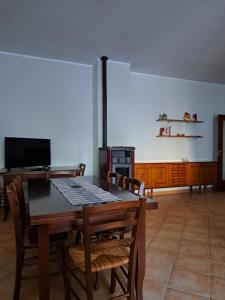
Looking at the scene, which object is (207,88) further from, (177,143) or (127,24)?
(127,24)

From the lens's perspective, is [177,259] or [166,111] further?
[166,111]

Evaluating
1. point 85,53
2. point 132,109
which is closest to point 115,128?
point 132,109

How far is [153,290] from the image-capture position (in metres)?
1.86

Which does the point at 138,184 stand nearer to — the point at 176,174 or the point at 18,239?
the point at 18,239

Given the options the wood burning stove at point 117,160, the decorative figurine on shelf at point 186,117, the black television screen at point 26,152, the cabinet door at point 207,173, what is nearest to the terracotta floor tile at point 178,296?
the wood burning stove at point 117,160

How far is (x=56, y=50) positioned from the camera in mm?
4070

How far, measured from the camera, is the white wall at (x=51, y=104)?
4262 millimetres

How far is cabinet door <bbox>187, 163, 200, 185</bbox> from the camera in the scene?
5.38 m

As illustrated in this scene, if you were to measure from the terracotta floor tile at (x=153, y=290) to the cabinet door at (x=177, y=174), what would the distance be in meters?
3.39

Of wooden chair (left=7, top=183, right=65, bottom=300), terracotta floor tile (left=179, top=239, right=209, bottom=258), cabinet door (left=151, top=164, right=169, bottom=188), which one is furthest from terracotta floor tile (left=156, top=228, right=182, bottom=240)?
cabinet door (left=151, top=164, right=169, bottom=188)

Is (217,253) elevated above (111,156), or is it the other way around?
(111,156)

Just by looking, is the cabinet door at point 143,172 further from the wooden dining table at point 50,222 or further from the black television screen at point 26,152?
the wooden dining table at point 50,222

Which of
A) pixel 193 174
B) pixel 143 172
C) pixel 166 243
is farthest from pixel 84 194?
pixel 193 174

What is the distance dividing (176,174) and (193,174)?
0.47 m
